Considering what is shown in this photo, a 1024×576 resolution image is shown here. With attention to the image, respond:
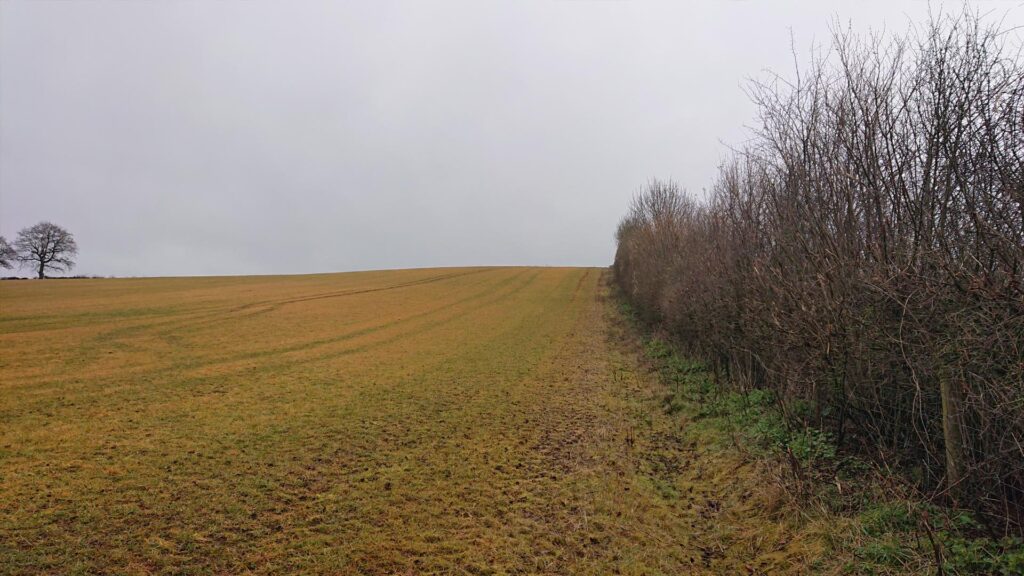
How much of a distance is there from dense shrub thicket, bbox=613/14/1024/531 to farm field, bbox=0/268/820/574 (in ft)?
5.65

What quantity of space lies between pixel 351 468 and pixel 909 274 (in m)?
7.27

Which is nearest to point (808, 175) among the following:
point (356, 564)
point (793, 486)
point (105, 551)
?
point (793, 486)

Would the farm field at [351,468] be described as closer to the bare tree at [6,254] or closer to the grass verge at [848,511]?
the grass verge at [848,511]

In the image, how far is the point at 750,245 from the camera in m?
8.18

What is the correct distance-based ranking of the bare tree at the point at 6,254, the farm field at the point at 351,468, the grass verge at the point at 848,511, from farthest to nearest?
1. the bare tree at the point at 6,254
2. the farm field at the point at 351,468
3. the grass verge at the point at 848,511

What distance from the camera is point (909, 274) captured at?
3.80 meters

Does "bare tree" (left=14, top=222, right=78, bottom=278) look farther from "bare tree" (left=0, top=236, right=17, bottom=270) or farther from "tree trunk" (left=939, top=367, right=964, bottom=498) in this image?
"tree trunk" (left=939, top=367, right=964, bottom=498)

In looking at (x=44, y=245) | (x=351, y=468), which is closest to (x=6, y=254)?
(x=44, y=245)

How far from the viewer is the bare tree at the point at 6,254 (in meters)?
49.6

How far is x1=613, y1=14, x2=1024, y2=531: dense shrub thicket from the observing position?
3428mm

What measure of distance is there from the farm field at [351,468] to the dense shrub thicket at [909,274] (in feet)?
5.65

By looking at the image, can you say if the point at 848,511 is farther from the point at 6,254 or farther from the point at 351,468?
the point at 6,254

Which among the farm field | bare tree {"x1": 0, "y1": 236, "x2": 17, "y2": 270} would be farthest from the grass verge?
bare tree {"x1": 0, "y1": 236, "x2": 17, "y2": 270}

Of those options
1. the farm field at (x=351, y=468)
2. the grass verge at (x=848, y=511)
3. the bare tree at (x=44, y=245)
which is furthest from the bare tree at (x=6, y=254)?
the grass verge at (x=848, y=511)
